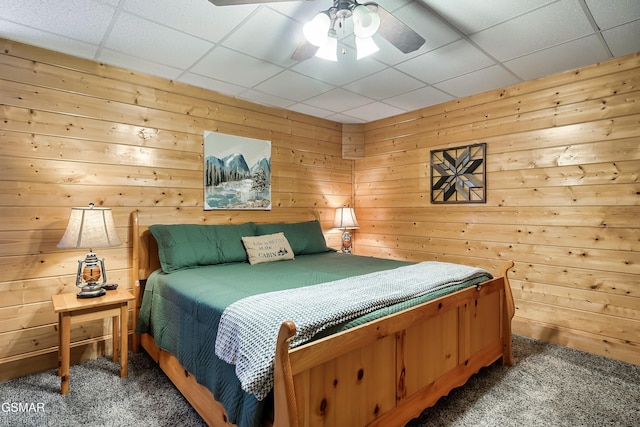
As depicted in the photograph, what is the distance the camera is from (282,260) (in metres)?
3.07

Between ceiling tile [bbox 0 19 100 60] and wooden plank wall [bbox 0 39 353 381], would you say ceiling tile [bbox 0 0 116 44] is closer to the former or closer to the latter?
ceiling tile [bbox 0 19 100 60]

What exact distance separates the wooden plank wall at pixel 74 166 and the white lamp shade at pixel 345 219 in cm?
137

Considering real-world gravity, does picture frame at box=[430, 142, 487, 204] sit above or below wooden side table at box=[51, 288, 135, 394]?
above

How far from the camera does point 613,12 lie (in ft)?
6.51

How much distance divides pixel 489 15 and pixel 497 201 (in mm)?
1772

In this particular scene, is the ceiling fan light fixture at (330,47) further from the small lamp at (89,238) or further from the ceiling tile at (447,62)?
the small lamp at (89,238)

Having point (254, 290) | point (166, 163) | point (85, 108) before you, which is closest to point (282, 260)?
point (254, 290)

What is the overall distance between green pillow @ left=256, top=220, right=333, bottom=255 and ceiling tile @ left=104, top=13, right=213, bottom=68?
1.64 m

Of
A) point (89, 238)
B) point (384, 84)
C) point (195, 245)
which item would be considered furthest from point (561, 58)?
point (89, 238)

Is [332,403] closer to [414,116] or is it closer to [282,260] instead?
[282,260]

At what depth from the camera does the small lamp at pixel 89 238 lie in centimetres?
224

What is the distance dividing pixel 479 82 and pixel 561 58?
64cm

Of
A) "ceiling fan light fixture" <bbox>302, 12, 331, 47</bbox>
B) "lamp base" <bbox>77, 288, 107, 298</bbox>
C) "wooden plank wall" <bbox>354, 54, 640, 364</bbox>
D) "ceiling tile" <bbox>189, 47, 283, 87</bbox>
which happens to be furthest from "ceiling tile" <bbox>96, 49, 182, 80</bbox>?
"wooden plank wall" <bbox>354, 54, 640, 364</bbox>

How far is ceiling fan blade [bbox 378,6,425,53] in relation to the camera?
1.73 m
